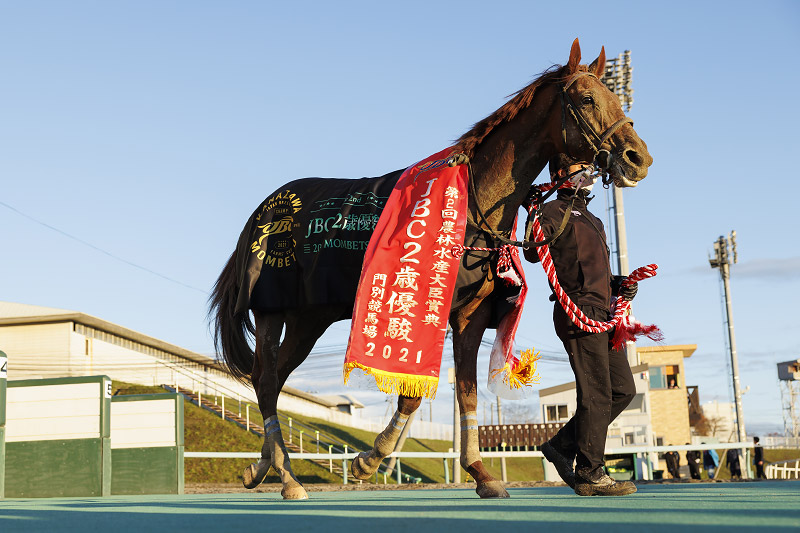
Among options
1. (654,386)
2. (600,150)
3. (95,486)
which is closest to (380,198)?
(600,150)

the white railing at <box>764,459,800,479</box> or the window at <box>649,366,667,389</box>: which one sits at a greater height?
the window at <box>649,366,667,389</box>

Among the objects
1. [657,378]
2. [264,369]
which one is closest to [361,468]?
[264,369]

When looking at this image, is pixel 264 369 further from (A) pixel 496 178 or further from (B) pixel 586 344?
(B) pixel 586 344

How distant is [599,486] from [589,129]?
2.28 metres

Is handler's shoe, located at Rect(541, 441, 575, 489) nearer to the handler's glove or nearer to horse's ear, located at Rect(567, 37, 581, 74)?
the handler's glove

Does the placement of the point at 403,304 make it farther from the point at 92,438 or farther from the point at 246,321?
the point at 92,438

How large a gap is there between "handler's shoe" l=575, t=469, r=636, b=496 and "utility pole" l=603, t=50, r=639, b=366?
1741 cm

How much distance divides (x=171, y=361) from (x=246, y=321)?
4841cm

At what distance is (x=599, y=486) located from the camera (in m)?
5.34


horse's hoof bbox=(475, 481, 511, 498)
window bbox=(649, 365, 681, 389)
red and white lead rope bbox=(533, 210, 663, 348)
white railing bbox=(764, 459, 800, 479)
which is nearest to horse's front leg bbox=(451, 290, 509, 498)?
horse's hoof bbox=(475, 481, 511, 498)

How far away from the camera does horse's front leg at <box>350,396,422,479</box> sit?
229 inches

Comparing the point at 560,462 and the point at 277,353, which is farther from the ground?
the point at 277,353

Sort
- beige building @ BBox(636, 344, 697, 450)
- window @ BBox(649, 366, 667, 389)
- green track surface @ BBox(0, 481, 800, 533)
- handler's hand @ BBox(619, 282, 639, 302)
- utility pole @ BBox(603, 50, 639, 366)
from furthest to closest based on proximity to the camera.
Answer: window @ BBox(649, 366, 667, 389) < beige building @ BBox(636, 344, 697, 450) < utility pole @ BBox(603, 50, 639, 366) < handler's hand @ BBox(619, 282, 639, 302) < green track surface @ BBox(0, 481, 800, 533)

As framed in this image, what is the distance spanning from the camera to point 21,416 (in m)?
10.4
